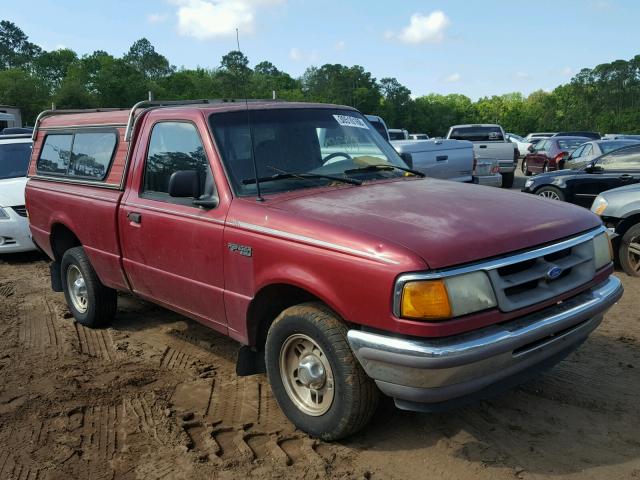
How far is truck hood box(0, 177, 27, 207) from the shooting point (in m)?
8.99

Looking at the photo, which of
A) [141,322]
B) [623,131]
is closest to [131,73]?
[623,131]

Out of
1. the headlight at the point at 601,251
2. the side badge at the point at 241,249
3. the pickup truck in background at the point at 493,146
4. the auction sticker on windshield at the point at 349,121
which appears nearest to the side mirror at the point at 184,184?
the side badge at the point at 241,249

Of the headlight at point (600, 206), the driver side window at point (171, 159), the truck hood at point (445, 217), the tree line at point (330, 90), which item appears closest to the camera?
the truck hood at point (445, 217)

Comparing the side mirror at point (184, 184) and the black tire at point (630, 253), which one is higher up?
the side mirror at point (184, 184)

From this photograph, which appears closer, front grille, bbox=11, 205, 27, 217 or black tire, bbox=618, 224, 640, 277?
black tire, bbox=618, 224, 640, 277

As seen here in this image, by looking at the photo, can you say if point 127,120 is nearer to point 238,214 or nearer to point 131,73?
point 238,214

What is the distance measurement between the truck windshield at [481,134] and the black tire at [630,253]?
1207 cm

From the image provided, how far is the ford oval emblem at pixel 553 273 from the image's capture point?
3.20m

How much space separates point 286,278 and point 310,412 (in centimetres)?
81

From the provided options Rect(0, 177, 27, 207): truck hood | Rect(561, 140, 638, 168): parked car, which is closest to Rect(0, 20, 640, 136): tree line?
Rect(561, 140, 638, 168): parked car

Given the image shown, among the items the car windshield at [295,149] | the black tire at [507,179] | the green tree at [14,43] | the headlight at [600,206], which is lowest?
the black tire at [507,179]

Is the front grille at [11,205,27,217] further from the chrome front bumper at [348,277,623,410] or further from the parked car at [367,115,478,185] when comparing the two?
the chrome front bumper at [348,277,623,410]

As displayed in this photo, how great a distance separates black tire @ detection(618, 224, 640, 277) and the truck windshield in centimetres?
1207

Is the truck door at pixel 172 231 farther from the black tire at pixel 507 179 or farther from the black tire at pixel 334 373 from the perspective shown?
the black tire at pixel 507 179
